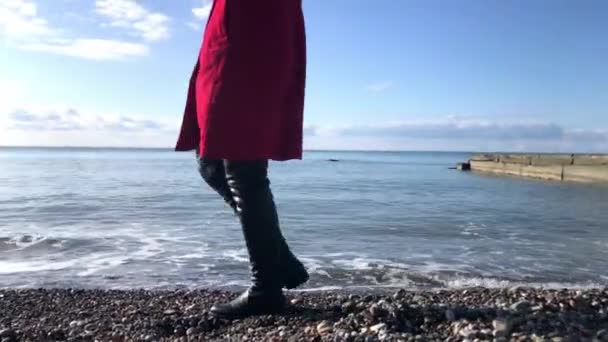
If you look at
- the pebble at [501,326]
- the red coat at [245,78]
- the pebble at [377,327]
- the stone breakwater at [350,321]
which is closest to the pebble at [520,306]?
the stone breakwater at [350,321]

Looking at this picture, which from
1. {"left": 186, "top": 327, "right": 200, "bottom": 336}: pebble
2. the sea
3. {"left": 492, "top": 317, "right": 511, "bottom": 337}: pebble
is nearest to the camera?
{"left": 492, "top": 317, "right": 511, "bottom": 337}: pebble

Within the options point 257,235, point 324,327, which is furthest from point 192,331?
point 324,327

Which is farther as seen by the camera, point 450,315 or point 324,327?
point 450,315

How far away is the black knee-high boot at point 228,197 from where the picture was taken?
11.3 ft

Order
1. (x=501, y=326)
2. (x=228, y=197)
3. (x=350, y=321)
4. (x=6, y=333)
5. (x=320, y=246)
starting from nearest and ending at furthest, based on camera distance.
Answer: (x=501, y=326) < (x=350, y=321) < (x=228, y=197) < (x=6, y=333) < (x=320, y=246)

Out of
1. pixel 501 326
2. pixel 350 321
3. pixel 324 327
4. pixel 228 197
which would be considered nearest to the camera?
pixel 501 326

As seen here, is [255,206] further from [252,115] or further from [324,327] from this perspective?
[324,327]

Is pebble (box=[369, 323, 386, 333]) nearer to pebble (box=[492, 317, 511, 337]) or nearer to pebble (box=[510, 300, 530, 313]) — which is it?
pebble (box=[492, 317, 511, 337])

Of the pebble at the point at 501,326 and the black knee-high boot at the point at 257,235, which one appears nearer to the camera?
the pebble at the point at 501,326

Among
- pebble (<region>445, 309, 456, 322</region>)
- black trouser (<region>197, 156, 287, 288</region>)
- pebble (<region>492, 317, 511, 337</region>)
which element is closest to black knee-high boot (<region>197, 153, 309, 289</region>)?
black trouser (<region>197, 156, 287, 288</region>)

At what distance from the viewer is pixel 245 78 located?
3100 millimetres

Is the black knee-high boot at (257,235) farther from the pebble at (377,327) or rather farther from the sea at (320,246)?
the sea at (320,246)

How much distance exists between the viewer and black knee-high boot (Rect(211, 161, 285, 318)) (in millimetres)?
3242

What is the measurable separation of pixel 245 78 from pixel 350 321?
4.80 ft
